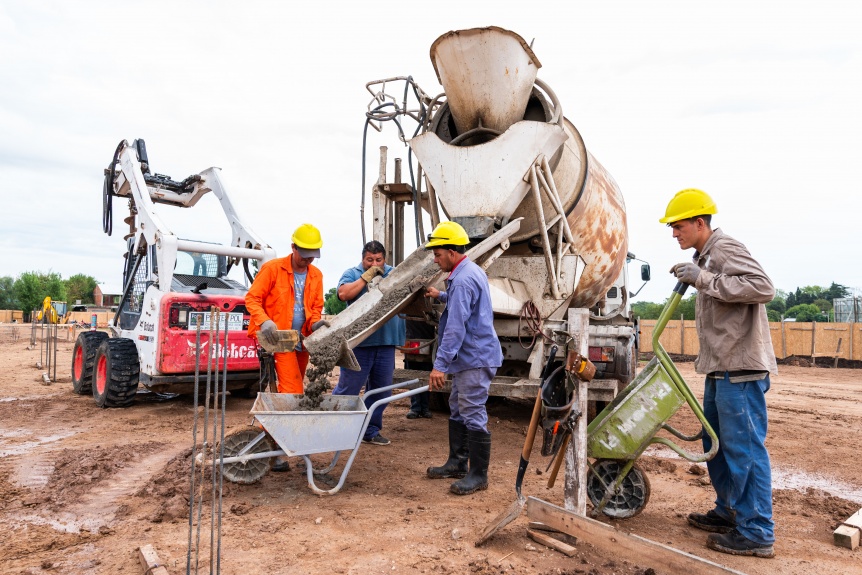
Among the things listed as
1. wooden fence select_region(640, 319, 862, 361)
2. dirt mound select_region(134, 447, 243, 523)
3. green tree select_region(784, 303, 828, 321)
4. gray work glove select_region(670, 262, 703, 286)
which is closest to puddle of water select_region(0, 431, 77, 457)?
dirt mound select_region(134, 447, 243, 523)

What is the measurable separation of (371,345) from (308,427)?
1.64m

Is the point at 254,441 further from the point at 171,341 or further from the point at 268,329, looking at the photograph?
the point at 171,341

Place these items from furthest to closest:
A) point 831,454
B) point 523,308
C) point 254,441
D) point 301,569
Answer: point 831,454 < point 523,308 < point 254,441 < point 301,569

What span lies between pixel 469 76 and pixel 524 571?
13.0 ft

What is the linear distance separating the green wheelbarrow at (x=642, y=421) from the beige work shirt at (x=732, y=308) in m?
0.19

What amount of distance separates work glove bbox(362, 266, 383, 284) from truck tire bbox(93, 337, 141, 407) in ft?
12.5

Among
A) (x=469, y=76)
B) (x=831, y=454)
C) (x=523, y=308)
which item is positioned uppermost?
(x=469, y=76)

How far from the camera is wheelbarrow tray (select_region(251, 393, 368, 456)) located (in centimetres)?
351

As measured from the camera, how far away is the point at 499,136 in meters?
5.17

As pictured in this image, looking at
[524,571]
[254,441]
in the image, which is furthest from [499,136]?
[524,571]

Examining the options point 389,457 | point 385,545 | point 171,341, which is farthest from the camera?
point 171,341

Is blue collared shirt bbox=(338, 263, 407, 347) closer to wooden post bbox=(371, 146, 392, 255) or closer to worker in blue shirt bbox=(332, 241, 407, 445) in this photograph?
worker in blue shirt bbox=(332, 241, 407, 445)

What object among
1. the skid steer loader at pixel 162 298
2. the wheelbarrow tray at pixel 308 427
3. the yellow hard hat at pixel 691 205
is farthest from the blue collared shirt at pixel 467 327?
the skid steer loader at pixel 162 298

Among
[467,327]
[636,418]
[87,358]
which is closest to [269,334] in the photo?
[467,327]
